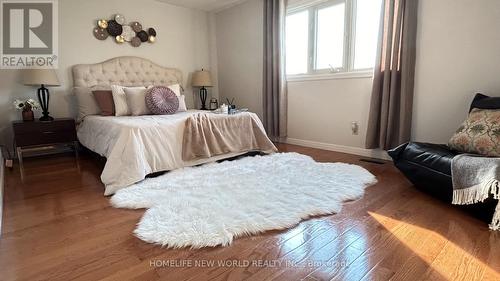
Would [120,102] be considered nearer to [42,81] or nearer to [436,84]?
[42,81]

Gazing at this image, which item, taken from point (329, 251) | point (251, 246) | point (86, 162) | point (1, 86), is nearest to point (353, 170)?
point (329, 251)

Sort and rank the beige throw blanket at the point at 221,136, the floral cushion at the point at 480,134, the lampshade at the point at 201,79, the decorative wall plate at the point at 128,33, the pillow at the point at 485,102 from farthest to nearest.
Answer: the lampshade at the point at 201,79
the decorative wall plate at the point at 128,33
the beige throw blanket at the point at 221,136
the pillow at the point at 485,102
the floral cushion at the point at 480,134

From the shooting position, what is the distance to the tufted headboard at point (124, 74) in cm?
372

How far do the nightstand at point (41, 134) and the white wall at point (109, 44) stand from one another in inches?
22.4

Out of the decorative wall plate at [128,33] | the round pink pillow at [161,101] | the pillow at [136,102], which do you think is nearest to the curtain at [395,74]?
the round pink pillow at [161,101]

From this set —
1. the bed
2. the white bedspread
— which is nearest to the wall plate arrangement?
the bed

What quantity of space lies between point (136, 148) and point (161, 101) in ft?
3.74

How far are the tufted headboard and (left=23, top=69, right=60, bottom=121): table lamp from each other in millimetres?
387

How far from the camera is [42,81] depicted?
3.19m

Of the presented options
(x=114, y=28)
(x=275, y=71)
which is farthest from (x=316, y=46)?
(x=114, y=28)

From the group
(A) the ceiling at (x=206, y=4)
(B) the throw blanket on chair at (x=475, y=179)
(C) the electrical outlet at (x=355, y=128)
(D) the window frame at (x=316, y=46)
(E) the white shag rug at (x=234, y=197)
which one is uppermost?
(A) the ceiling at (x=206, y=4)

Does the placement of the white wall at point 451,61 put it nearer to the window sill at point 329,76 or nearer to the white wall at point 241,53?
the window sill at point 329,76

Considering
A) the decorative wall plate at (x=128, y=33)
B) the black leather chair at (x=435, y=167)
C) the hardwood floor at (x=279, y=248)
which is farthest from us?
the decorative wall plate at (x=128, y=33)

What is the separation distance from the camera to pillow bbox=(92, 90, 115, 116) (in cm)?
342
